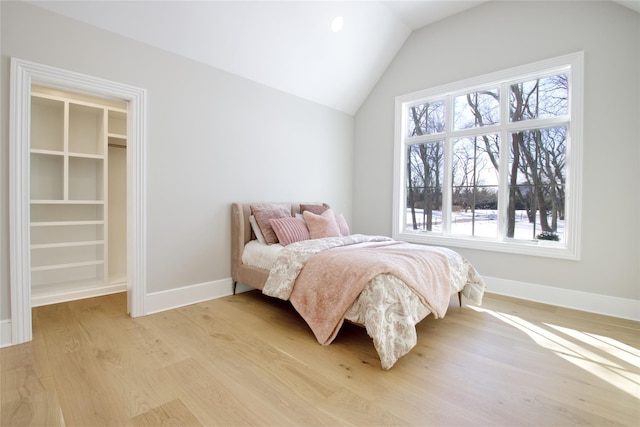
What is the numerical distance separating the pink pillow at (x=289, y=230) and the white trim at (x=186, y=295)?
844 millimetres

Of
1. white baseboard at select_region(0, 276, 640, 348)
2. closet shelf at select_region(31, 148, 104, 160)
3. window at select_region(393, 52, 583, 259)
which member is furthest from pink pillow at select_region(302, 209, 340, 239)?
closet shelf at select_region(31, 148, 104, 160)

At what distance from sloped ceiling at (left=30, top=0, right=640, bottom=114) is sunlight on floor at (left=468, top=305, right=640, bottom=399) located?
2.84m

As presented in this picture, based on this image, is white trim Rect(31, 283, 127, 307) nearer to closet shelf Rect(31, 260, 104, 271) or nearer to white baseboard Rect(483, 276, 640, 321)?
closet shelf Rect(31, 260, 104, 271)

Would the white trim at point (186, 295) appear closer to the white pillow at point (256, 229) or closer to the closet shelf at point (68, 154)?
the white pillow at point (256, 229)

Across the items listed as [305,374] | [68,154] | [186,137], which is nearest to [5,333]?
[68,154]

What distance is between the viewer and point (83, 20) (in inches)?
91.0

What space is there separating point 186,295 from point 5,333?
49.2 inches

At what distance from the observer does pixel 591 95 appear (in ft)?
9.44

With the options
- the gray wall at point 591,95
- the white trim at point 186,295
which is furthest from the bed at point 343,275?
the gray wall at point 591,95

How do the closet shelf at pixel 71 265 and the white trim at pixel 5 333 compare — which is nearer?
the white trim at pixel 5 333

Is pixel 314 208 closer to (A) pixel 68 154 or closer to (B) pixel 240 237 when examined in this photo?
(B) pixel 240 237

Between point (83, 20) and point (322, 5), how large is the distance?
2.18 meters

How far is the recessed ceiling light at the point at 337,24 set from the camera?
3.38 meters

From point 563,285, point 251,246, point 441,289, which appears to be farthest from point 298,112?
point 563,285
